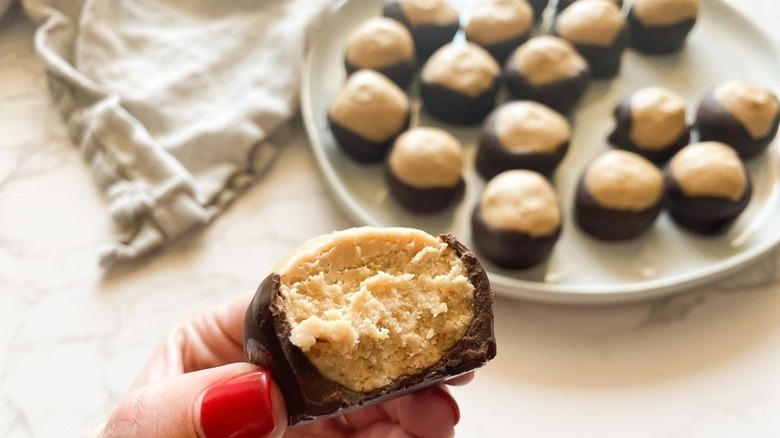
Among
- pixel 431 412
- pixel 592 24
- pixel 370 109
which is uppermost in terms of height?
pixel 592 24

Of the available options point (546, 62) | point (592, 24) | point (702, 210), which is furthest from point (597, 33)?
point (702, 210)

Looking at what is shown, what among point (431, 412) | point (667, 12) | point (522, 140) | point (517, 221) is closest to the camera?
point (431, 412)

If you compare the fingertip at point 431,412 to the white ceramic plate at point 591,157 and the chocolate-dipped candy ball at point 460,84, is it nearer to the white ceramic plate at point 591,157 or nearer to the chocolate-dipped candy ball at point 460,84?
the white ceramic plate at point 591,157

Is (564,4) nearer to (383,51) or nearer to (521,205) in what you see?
(383,51)

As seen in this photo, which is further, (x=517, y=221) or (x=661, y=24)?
(x=661, y=24)

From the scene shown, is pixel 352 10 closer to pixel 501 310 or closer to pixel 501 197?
pixel 501 197

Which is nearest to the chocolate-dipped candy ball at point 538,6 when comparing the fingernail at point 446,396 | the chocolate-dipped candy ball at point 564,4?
the chocolate-dipped candy ball at point 564,4
